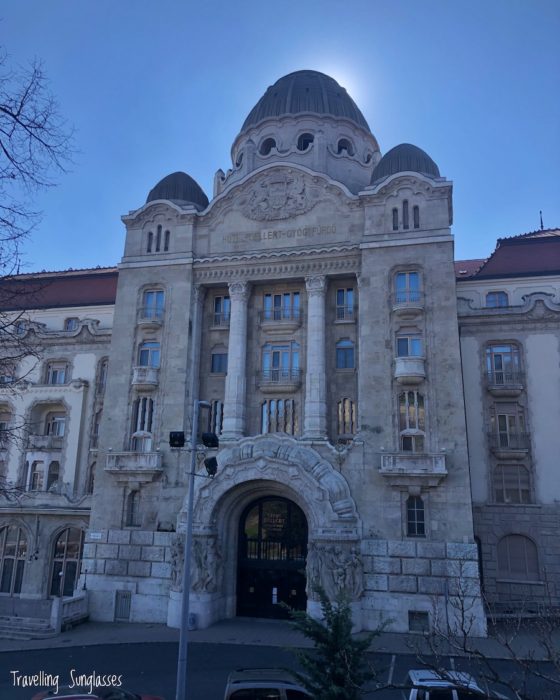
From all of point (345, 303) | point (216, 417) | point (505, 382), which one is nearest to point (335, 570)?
point (216, 417)

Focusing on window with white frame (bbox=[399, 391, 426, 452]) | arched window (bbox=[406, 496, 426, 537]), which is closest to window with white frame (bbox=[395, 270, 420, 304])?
window with white frame (bbox=[399, 391, 426, 452])

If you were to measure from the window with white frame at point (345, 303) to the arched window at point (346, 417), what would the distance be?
17.1 ft

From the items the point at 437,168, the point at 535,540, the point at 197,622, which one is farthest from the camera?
the point at 437,168

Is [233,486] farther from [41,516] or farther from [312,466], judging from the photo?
[41,516]

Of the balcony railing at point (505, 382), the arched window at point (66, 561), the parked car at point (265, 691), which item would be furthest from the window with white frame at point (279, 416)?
the parked car at point (265, 691)

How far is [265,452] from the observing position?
104 feet

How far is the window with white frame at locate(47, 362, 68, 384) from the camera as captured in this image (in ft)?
145

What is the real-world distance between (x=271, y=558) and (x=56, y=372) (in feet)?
73.7

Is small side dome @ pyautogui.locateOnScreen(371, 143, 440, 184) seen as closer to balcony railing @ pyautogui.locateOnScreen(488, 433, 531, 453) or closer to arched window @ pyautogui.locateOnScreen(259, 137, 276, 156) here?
arched window @ pyautogui.locateOnScreen(259, 137, 276, 156)

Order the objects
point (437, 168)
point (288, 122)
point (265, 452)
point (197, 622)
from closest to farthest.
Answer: point (197, 622) → point (265, 452) → point (437, 168) → point (288, 122)

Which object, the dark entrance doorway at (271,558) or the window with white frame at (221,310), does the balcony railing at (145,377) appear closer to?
the window with white frame at (221,310)

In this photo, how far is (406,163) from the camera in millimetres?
36375

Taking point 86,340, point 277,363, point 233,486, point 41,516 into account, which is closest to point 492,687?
point 233,486

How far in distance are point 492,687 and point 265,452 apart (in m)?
15.5
